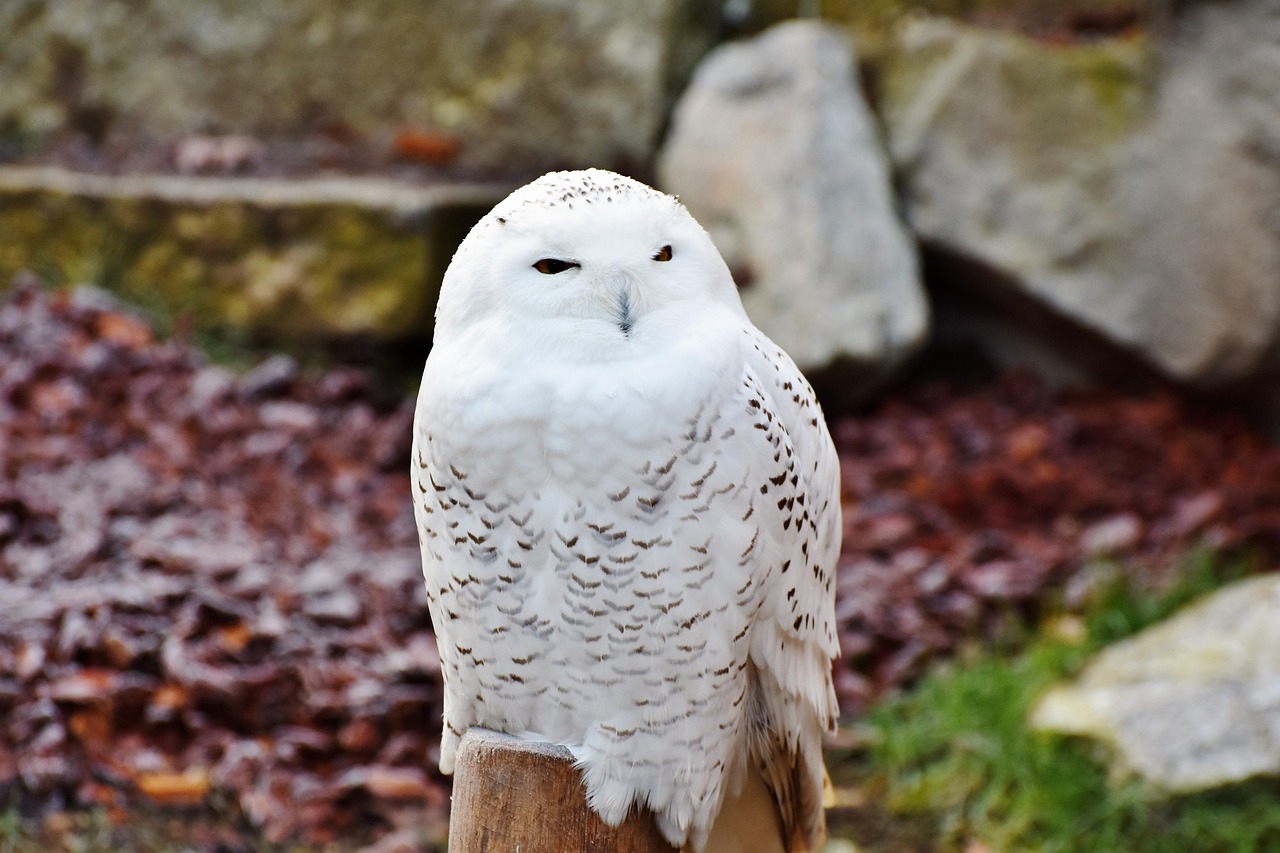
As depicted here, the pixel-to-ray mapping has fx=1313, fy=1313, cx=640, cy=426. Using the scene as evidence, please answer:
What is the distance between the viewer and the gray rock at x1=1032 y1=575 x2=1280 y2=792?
2.90 metres

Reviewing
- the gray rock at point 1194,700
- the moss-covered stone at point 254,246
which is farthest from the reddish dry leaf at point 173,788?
the moss-covered stone at point 254,246

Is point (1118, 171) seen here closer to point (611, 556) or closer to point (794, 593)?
point (794, 593)

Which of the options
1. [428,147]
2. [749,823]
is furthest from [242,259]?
[749,823]

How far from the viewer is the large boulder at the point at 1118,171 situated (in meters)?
4.34

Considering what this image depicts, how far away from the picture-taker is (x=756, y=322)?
4863 millimetres

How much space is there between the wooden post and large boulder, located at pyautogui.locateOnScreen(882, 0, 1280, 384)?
11.3ft

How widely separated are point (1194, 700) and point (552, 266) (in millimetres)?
2084

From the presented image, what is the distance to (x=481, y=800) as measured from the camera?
5.95ft

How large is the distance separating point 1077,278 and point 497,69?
2412 millimetres

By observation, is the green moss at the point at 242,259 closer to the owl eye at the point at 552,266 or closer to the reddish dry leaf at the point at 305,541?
the reddish dry leaf at the point at 305,541

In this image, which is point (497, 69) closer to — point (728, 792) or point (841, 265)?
point (841, 265)

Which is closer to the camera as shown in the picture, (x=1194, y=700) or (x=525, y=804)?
(x=525, y=804)

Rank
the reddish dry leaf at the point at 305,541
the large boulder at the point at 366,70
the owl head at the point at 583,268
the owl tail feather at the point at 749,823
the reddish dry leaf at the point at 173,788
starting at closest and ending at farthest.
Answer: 1. the owl head at the point at 583,268
2. the owl tail feather at the point at 749,823
3. the reddish dry leaf at the point at 173,788
4. the reddish dry leaf at the point at 305,541
5. the large boulder at the point at 366,70

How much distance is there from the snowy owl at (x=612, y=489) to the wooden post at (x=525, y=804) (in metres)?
0.03
